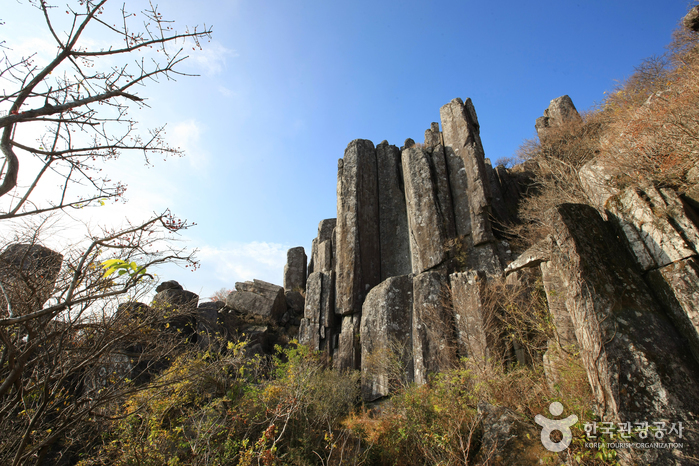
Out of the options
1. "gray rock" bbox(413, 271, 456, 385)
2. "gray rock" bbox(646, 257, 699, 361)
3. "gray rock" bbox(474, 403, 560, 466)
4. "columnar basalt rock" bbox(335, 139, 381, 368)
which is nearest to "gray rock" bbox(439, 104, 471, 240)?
"gray rock" bbox(413, 271, 456, 385)

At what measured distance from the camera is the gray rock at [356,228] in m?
12.5

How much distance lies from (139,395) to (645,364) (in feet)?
28.6

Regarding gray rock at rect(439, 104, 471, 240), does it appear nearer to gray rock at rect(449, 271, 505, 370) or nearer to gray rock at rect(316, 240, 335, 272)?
gray rock at rect(449, 271, 505, 370)

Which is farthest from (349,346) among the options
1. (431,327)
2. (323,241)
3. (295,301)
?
(295,301)

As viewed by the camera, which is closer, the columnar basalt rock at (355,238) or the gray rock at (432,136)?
the columnar basalt rock at (355,238)

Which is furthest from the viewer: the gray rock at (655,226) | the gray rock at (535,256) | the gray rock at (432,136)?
the gray rock at (432,136)

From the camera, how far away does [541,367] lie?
632 centimetres

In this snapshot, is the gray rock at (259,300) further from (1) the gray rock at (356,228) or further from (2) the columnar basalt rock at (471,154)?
(2) the columnar basalt rock at (471,154)

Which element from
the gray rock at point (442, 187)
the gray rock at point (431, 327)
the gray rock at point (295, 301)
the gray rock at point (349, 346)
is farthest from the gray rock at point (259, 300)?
the gray rock at point (442, 187)

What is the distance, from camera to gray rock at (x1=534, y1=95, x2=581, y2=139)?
1573 cm

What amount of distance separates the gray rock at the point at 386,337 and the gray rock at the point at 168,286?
8924 millimetres

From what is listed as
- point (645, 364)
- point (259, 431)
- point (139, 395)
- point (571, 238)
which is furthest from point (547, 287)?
point (139, 395)

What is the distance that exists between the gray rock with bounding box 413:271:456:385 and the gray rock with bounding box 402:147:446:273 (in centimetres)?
91

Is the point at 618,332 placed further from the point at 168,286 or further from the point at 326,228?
the point at 168,286
